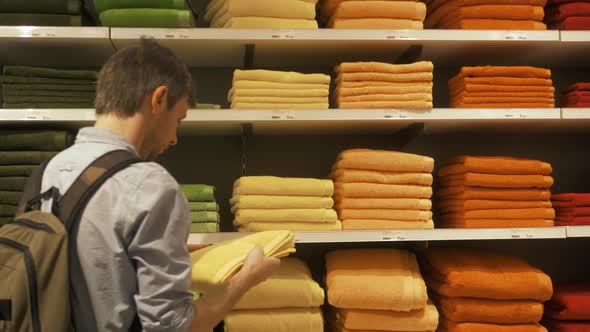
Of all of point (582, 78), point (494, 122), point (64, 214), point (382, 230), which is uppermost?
point (582, 78)

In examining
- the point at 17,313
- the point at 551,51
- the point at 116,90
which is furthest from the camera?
the point at 551,51

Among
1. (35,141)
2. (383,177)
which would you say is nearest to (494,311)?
(383,177)

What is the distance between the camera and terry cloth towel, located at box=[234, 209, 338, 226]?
2.10 m

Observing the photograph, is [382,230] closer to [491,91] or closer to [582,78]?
[491,91]

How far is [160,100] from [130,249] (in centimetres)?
31

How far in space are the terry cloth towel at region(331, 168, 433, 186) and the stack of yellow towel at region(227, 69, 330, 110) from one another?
0.28 m

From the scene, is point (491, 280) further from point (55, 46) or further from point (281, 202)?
point (55, 46)

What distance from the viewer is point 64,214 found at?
102cm

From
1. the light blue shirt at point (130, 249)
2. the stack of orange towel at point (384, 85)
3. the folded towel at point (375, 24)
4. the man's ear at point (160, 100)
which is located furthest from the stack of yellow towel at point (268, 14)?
the light blue shirt at point (130, 249)

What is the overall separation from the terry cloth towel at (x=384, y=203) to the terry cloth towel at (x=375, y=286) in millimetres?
233

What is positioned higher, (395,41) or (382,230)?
(395,41)

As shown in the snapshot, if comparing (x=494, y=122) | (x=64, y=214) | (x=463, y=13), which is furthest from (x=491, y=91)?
(x=64, y=214)

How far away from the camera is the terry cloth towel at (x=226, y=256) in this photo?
1.42 metres

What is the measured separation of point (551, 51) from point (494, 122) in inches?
16.9
